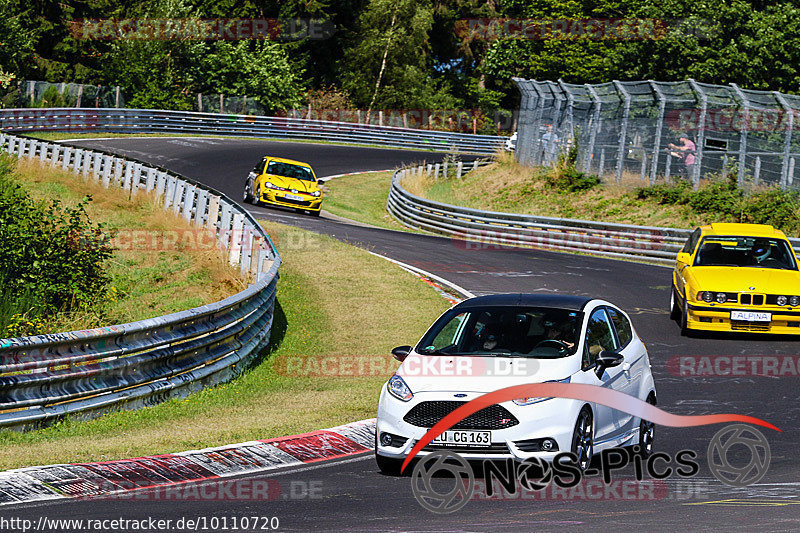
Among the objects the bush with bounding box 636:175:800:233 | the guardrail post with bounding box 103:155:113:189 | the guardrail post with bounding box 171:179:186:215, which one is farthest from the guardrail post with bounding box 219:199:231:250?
the bush with bounding box 636:175:800:233

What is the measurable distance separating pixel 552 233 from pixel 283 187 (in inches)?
342

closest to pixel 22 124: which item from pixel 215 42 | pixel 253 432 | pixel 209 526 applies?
pixel 215 42

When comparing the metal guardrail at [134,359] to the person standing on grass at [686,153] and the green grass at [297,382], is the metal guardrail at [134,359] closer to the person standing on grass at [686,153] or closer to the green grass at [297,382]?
the green grass at [297,382]

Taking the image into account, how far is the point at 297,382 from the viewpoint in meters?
14.5

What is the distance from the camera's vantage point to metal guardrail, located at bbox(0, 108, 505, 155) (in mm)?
51906

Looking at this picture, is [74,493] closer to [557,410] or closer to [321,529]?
[321,529]

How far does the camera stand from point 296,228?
94.0 feet

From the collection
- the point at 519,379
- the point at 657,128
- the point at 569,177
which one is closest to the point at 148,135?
the point at 569,177

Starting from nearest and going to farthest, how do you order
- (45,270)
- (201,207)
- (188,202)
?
1. (45,270)
2. (201,207)
3. (188,202)

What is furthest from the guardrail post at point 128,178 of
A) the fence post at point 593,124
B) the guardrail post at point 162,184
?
the fence post at point 593,124

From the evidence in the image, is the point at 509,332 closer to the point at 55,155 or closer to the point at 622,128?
the point at 622,128

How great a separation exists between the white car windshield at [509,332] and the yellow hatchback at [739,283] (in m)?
8.06

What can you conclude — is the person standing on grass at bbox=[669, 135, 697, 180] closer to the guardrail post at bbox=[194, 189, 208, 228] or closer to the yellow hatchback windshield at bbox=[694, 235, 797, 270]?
the yellow hatchback windshield at bbox=[694, 235, 797, 270]

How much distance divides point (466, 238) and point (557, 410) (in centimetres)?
2442
